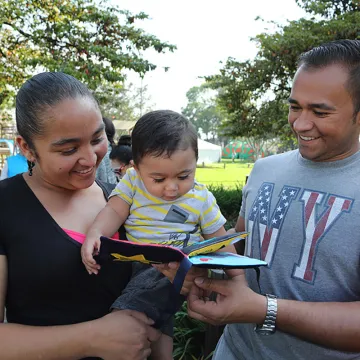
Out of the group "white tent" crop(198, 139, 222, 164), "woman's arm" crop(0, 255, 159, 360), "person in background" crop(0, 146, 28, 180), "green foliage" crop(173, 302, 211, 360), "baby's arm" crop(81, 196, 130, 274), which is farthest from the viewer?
"white tent" crop(198, 139, 222, 164)

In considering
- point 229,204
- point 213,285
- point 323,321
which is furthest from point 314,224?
point 229,204

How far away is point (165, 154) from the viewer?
184 cm

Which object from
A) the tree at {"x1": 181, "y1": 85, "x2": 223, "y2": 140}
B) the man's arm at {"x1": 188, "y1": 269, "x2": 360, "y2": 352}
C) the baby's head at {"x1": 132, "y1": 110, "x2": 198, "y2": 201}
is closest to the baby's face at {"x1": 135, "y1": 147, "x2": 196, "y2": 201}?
the baby's head at {"x1": 132, "y1": 110, "x2": 198, "y2": 201}

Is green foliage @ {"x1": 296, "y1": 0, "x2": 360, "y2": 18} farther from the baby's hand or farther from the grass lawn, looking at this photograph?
the baby's hand

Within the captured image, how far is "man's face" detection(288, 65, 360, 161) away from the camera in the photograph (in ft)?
5.64

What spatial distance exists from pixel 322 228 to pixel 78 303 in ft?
3.43

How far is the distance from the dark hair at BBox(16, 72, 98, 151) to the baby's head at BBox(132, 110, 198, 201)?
14.0 inches

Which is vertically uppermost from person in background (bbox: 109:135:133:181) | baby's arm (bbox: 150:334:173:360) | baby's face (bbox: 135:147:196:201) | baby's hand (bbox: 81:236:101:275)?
baby's face (bbox: 135:147:196:201)

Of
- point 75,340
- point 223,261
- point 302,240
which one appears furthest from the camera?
point 302,240

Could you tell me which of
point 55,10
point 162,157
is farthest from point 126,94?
point 162,157

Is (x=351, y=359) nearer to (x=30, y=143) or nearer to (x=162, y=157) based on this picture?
(x=162, y=157)

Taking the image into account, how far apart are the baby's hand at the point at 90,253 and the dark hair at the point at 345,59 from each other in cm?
123

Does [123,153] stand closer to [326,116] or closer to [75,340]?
[326,116]

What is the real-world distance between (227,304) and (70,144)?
87 centimetres
